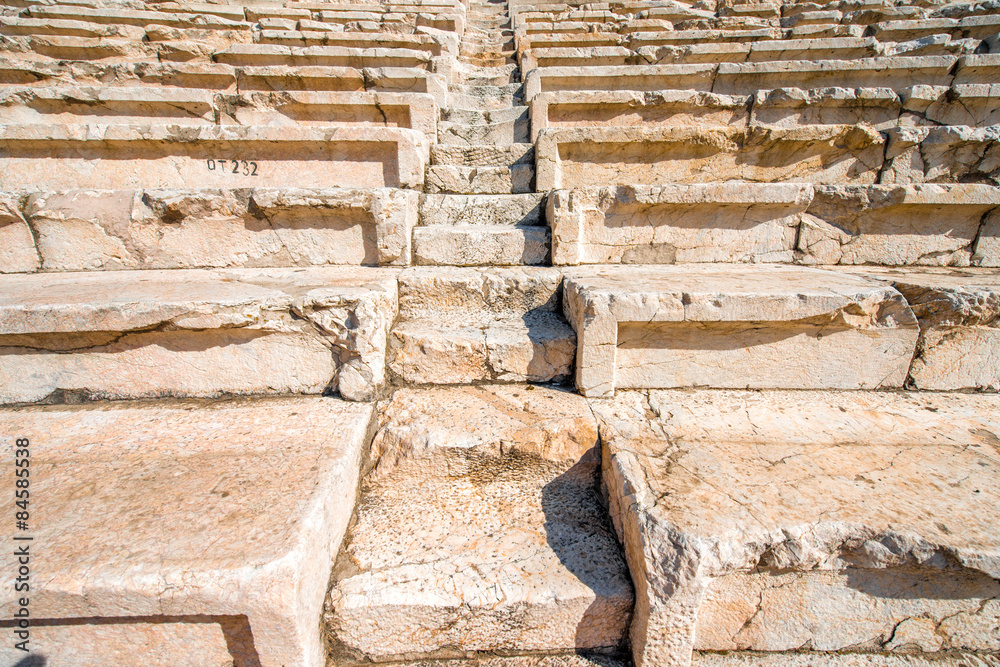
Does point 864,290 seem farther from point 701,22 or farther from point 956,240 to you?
point 701,22

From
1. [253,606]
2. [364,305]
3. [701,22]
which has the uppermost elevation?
[701,22]

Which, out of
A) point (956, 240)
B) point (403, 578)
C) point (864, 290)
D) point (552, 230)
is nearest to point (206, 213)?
point (552, 230)

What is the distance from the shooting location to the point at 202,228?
6.48ft

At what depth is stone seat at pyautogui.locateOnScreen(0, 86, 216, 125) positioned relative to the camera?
8.83 ft

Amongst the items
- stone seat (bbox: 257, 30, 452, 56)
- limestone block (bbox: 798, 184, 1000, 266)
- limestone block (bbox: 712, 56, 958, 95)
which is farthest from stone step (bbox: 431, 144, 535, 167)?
stone seat (bbox: 257, 30, 452, 56)

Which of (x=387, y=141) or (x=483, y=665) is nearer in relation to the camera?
(x=483, y=665)

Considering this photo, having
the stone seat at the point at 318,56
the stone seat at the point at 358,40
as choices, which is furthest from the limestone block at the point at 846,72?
the stone seat at the point at 358,40

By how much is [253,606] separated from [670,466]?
1.18 metres

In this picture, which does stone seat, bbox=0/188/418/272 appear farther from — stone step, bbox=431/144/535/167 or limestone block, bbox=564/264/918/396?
limestone block, bbox=564/264/918/396

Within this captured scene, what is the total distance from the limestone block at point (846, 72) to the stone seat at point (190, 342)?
3.76 m

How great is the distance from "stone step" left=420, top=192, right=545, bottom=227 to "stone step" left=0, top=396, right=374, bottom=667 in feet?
4.41

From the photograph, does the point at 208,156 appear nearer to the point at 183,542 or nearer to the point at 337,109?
the point at 337,109

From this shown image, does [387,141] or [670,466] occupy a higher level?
[387,141]

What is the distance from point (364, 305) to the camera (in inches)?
58.4
